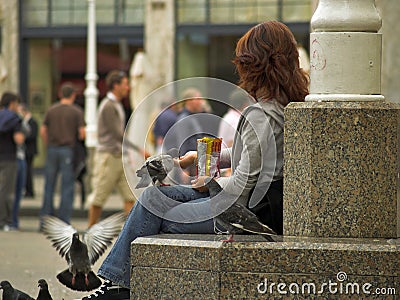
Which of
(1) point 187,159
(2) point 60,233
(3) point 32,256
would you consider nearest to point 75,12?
(3) point 32,256

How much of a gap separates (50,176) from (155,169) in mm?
9027

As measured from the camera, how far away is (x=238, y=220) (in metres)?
5.48

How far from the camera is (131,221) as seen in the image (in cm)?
600

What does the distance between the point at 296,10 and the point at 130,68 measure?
3.66 m

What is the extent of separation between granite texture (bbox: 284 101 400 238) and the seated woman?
8.5 inches

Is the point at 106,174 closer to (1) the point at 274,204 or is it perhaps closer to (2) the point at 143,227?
(2) the point at 143,227

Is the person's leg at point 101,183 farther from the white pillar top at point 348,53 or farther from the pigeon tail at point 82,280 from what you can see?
the white pillar top at point 348,53

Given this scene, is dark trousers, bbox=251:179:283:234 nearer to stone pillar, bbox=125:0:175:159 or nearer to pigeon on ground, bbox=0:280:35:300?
pigeon on ground, bbox=0:280:35:300

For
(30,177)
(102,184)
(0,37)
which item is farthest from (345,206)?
(0,37)

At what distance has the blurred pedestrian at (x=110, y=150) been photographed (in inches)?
535

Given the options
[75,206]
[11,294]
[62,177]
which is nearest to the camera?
[11,294]

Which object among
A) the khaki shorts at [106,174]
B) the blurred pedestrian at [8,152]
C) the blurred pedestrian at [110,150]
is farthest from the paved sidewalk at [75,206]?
the khaki shorts at [106,174]

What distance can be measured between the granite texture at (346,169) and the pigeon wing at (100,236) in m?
2.24

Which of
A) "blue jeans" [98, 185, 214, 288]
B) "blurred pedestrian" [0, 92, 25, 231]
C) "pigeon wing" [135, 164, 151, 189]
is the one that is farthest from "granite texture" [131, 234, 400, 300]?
"blurred pedestrian" [0, 92, 25, 231]
